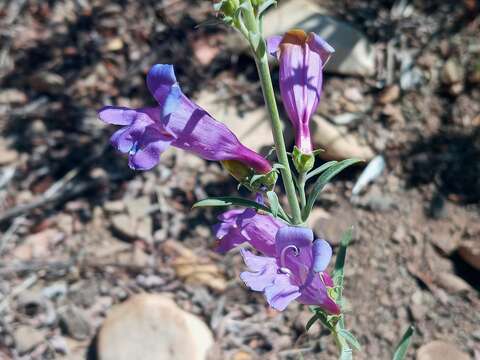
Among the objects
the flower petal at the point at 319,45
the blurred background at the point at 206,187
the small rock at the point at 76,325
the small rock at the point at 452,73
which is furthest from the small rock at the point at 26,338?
the small rock at the point at 452,73

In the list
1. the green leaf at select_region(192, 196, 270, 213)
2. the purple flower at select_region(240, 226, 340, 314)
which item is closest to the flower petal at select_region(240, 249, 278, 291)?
the purple flower at select_region(240, 226, 340, 314)

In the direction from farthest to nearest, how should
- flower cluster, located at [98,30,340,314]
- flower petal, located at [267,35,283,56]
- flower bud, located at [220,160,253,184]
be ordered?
flower petal, located at [267,35,283,56], flower bud, located at [220,160,253,184], flower cluster, located at [98,30,340,314]

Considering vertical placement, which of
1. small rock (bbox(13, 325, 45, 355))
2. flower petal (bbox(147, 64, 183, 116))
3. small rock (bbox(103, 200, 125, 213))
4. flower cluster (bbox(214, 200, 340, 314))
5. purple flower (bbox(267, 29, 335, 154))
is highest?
flower petal (bbox(147, 64, 183, 116))

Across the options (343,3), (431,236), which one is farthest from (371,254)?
(343,3)

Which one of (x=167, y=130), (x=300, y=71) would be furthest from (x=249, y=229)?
(x=300, y=71)

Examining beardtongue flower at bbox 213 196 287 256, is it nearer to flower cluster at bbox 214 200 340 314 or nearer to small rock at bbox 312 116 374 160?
flower cluster at bbox 214 200 340 314

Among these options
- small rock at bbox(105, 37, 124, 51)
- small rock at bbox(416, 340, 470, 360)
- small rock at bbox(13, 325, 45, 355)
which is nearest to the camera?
small rock at bbox(416, 340, 470, 360)
